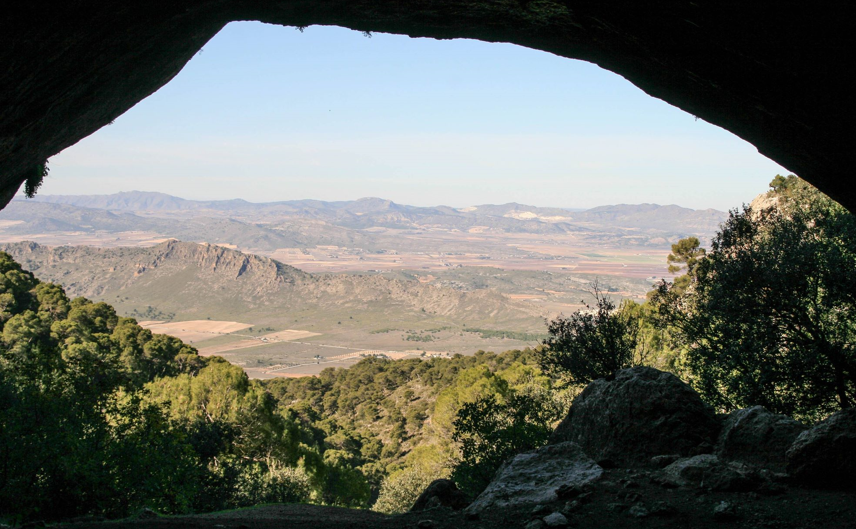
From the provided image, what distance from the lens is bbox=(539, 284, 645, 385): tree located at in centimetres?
2762

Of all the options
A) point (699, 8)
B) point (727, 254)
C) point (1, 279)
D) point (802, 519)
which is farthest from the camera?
point (1, 279)

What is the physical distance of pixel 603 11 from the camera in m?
8.34

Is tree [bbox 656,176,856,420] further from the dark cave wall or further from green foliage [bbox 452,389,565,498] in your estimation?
the dark cave wall

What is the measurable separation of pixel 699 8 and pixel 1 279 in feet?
230

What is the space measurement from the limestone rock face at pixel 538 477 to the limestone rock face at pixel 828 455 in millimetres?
4306

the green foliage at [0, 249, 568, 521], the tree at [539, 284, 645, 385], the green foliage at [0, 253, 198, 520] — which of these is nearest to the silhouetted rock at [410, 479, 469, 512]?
the green foliage at [0, 253, 198, 520]

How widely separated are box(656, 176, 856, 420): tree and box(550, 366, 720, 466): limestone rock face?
16.7 feet

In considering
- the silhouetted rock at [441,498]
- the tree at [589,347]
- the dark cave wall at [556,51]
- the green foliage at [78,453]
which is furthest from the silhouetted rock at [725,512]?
the green foliage at [78,453]

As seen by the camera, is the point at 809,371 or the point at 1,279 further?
the point at 1,279

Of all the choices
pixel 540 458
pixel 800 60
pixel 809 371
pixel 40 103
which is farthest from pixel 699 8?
pixel 809 371

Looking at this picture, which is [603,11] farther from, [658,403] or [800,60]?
[658,403]

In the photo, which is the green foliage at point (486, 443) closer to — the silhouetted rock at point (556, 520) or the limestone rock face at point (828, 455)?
the silhouetted rock at point (556, 520)

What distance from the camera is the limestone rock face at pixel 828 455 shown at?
10.5 meters

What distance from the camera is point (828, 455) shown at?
10703mm
